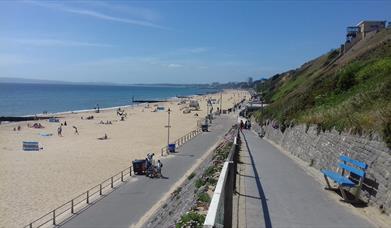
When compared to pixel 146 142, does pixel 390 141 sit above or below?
above

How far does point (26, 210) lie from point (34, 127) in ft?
157

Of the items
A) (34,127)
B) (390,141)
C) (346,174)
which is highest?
(390,141)

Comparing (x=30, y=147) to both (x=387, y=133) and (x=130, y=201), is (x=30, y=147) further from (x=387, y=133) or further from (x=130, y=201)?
(x=387, y=133)

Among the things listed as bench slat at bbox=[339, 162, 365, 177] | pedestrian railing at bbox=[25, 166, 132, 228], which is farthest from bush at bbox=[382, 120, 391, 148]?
pedestrian railing at bbox=[25, 166, 132, 228]

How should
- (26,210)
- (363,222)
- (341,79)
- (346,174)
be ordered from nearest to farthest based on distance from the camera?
(363,222)
(346,174)
(26,210)
(341,79)

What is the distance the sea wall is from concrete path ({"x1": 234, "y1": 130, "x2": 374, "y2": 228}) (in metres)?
0.73

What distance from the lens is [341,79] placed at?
20203 mm

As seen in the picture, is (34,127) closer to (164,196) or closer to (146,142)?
(146,142)

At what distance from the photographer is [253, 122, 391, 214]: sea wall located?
340 inches

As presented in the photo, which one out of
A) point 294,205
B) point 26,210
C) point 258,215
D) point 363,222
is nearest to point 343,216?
point 363,222

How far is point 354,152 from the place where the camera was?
35.5 ft

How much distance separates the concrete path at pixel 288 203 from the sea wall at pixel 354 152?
2.41ft

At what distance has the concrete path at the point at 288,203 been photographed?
307 inches

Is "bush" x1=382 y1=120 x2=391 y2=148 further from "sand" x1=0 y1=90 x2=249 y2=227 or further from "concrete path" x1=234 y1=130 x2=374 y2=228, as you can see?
"sand" x1=0 y1=90 x2=249 y2=227
